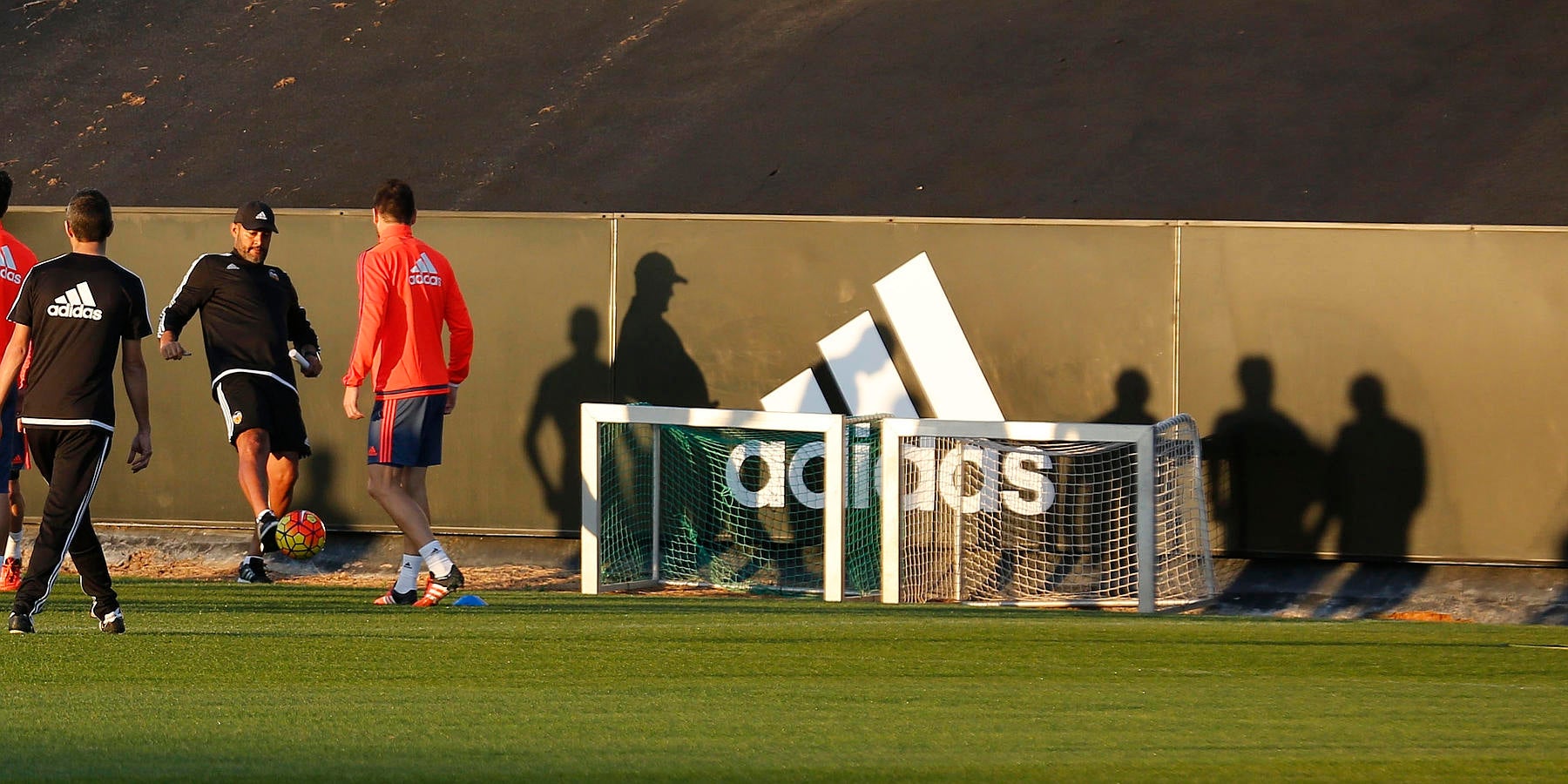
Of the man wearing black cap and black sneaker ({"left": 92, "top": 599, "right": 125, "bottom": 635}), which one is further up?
the man wearing black cap

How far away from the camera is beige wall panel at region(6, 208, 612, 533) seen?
36.6 ft

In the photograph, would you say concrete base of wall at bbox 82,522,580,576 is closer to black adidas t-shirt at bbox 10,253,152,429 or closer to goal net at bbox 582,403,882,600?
goal net at bbox 582,403,882,600

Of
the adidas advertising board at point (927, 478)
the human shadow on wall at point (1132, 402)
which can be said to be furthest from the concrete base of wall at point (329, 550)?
the human shadow on wall at point (1132, 402)

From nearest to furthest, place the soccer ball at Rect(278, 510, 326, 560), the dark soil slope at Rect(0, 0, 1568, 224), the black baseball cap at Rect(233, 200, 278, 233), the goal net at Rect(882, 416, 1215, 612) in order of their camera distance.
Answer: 1. the soccer ball at Rect(278, 510, 326, 560)
2. the black baseball cap at Rect(233, 200, 278, 233)
3. the goal net at Rect(882, 416, 1215, 612)
4. the dark soil slope at Rect(0, 0, 1568, 224)

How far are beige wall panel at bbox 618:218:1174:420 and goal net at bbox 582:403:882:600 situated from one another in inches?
18.5

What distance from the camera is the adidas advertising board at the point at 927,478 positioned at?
33.9 feet

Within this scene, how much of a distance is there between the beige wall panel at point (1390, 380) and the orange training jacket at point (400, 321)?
4701 millimetres

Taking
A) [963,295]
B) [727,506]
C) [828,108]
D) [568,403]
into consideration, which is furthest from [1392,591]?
[828,108]

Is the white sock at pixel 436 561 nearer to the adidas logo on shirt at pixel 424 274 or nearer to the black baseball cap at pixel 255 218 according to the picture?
the adidas logo on shirt at pixel 424 274

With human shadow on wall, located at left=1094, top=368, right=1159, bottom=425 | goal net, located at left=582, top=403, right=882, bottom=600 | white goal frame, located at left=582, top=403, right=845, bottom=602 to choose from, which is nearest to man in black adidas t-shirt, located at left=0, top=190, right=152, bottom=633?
white goal frame, located at left=582, top=403, right=845, bottom=602

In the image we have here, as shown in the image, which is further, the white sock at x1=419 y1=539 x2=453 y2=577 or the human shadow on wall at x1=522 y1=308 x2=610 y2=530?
the human shadow on wall at x1=522 y1=308 x2=610 y2=530

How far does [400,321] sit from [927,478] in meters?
3.46

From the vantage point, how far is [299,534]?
8867 mm

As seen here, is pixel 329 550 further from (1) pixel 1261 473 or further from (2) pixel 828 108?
(2) pixel 828 108
